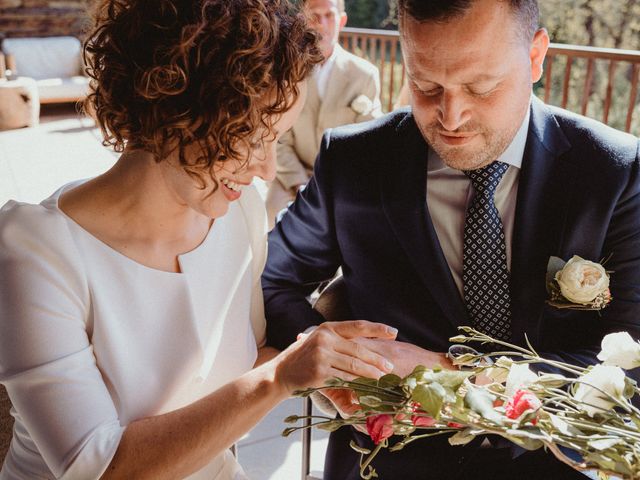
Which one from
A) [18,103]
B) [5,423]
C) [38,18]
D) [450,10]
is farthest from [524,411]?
[38,18]

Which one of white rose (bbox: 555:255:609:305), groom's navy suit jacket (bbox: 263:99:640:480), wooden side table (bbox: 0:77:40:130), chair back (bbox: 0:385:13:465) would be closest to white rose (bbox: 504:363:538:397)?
white rose (bbox: 555:255:609:305)

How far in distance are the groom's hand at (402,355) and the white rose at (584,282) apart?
290 mm

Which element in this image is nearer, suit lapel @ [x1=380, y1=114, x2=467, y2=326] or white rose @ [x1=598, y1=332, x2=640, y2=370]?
white rose @ [x1=598, y1=332, x2=640, y2=370]

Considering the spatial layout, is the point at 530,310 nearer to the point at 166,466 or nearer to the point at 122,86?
the point at 166,466

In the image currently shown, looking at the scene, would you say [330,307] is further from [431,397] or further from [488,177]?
[431,397]

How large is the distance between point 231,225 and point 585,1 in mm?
9684

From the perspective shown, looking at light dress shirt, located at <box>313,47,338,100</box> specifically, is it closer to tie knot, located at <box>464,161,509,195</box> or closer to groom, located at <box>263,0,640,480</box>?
groom, located at <box>263,0,640,480</box>

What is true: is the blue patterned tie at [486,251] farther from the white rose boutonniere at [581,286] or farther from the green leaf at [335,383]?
the green leaf at [335,383]

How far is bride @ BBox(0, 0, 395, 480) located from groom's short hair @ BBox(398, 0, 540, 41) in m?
0.29

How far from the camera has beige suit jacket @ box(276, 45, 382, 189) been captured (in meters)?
3.96

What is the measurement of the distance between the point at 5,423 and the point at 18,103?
7855mm

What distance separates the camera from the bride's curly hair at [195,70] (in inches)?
45.8

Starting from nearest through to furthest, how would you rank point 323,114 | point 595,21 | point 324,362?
point 324,362 → point 323,114 → point 595,21

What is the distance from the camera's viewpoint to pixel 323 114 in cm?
395
